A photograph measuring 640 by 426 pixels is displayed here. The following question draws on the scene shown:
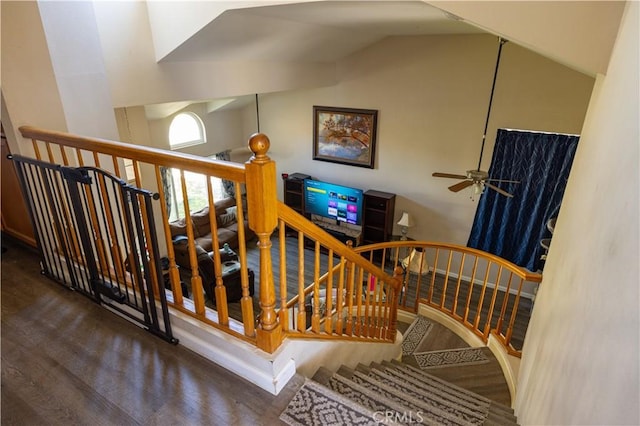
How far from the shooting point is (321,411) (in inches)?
61.5

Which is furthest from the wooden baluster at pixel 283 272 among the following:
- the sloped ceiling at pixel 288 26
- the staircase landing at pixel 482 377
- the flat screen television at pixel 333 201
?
the flat screen television at pixel 333 201

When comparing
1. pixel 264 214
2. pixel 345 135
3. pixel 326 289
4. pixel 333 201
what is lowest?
pixel 333 201

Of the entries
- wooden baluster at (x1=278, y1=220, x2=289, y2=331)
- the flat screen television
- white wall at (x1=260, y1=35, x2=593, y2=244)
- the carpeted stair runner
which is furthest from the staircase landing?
the flat screen television

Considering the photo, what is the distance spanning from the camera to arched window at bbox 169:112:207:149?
727cm

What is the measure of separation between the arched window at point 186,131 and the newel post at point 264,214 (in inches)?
252

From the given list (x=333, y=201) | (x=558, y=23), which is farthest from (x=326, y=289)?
(x=333, y=201)

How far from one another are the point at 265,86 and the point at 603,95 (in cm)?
399

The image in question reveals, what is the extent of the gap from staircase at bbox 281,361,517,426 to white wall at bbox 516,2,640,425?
1.23 feet

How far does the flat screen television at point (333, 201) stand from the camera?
7.57m

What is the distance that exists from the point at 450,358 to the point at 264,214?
335cm

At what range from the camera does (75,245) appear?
219cm

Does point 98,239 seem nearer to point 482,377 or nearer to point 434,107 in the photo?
point 482,377

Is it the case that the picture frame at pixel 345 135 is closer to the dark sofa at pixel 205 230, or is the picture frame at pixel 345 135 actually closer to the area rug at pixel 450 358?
the dark sofa at pixel 205 230

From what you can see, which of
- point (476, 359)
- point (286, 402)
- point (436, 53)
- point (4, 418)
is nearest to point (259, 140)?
point (286, 402)
